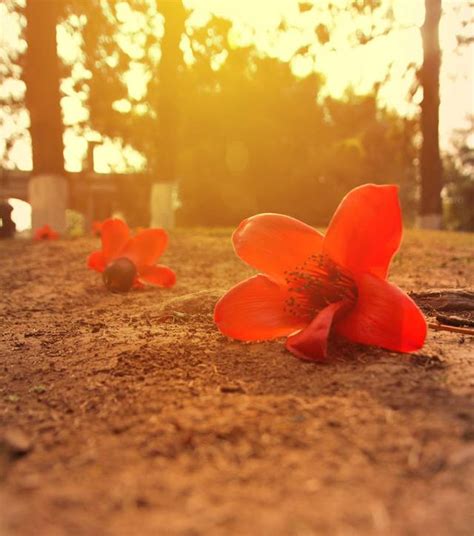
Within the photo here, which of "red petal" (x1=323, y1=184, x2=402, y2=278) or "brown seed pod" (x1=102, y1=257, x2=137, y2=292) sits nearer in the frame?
"red petal" (x1=323, y1=184, x2=402, y2=278)

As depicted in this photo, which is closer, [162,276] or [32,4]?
[162,276]

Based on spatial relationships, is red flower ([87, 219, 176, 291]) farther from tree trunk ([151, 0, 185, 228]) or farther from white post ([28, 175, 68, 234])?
tree trunk ([151, 0, 185, 228])

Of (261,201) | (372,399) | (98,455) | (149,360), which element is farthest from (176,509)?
(261,201)

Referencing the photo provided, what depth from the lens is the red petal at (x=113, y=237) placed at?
12.2 ft

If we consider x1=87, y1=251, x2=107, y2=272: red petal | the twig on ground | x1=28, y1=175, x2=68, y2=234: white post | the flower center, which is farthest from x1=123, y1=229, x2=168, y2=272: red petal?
x1=28, y1=175, x2=68, y2=234: white post

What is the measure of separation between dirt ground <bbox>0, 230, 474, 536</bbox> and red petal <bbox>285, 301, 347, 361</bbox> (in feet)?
0.12

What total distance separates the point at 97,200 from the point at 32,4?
15.7 metres

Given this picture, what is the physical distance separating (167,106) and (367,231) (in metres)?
9.78

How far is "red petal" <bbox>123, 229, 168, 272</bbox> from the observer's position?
11.9ft

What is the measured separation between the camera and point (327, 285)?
196 cm

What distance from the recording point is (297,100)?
2064 cm

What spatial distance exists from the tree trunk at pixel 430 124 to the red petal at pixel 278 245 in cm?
976

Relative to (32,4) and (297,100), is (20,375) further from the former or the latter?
(297,100)

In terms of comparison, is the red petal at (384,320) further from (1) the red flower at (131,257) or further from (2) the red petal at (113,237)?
(2) the red petal at (113,237)
